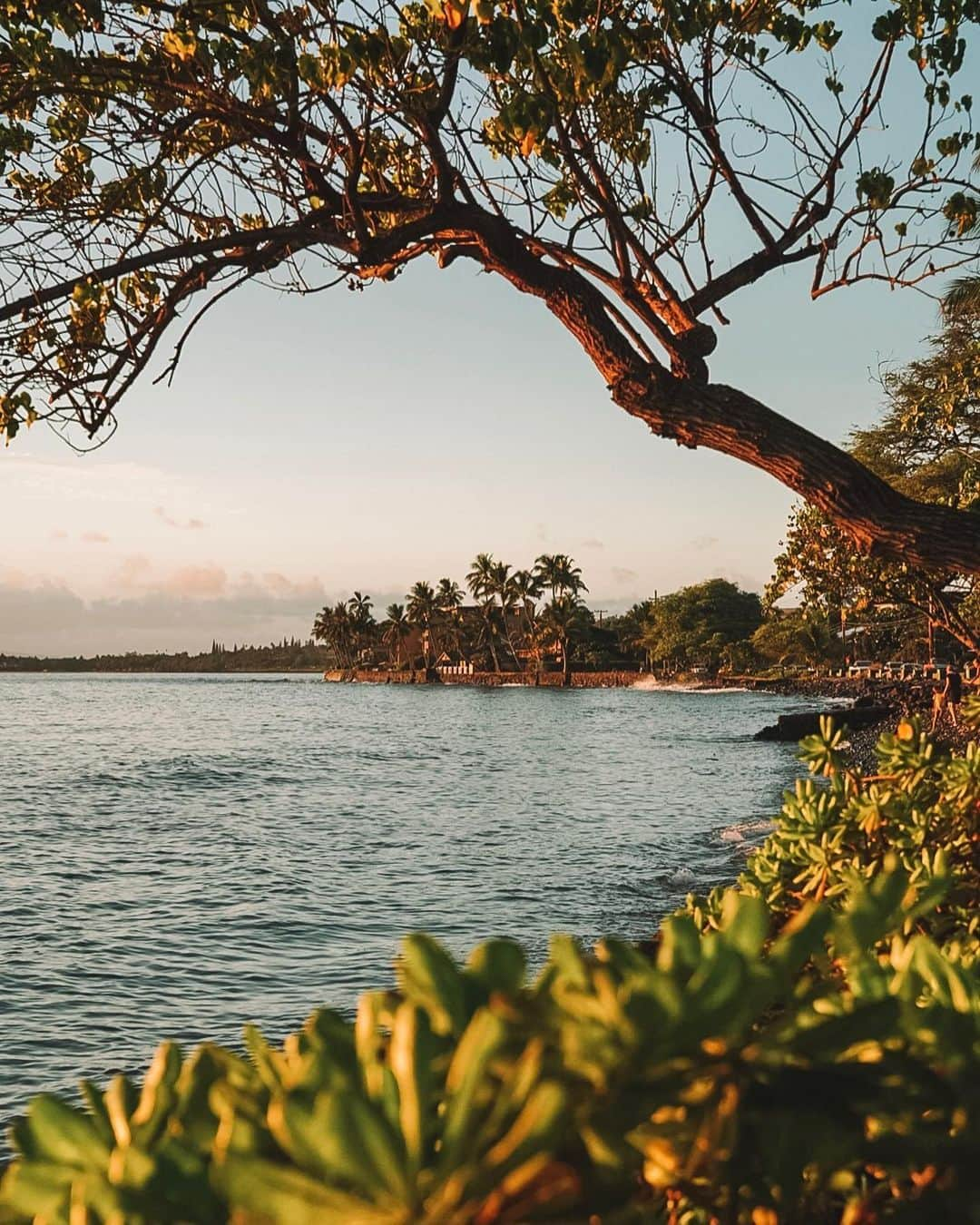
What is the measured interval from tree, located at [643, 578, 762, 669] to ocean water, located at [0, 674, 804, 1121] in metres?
72.2

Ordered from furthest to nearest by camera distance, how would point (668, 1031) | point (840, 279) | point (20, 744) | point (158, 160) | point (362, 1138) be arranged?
point (20, 744)
point (840, 279)
point (158, 160)
point (668, 1031)
point (362, 1138)

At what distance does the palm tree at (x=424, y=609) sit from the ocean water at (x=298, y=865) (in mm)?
92829

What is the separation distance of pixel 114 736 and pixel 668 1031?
71.9 metres

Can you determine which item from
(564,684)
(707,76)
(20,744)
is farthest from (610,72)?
(564,684)

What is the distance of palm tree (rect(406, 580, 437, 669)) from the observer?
491 feet

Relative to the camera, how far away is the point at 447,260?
21.6 feet

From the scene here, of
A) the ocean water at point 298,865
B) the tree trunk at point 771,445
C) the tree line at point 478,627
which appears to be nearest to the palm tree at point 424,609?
the tree line at point 478,627

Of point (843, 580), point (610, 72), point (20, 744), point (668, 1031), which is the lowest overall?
point (20, 744)

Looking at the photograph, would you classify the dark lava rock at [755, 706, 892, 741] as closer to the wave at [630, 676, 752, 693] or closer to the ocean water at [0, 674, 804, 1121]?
the ocean water at [0, 674, 804, 1121]

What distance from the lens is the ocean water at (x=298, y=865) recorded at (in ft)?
39.8

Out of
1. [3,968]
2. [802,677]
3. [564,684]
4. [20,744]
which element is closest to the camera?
[3,968]

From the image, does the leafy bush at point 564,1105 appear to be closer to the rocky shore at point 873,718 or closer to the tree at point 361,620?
the rocky shore at point 873,718

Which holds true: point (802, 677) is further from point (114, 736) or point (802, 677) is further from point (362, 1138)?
point (362, 1138)

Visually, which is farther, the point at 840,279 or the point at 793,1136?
the point at 840,279
